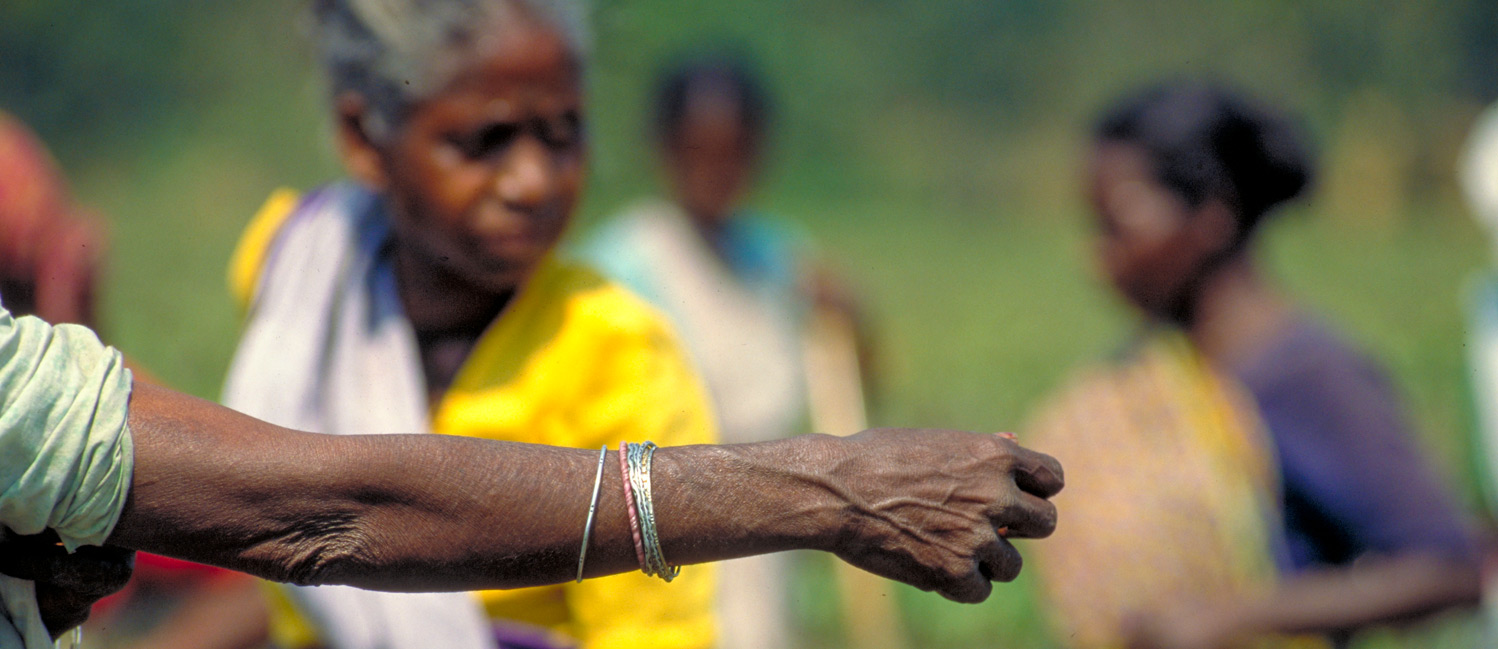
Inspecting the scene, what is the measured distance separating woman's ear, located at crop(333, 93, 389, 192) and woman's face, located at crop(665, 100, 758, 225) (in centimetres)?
274

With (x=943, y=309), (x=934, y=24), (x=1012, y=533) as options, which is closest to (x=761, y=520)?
(x=1012, y=533)

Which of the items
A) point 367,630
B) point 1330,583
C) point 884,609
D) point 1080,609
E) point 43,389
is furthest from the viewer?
point 884,609

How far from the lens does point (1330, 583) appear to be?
2.82 meters

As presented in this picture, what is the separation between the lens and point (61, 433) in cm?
127

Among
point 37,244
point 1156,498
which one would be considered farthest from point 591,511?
point 1156,498

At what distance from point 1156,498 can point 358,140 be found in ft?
5.93

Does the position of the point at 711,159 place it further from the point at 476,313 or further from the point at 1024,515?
the point at 1024,515

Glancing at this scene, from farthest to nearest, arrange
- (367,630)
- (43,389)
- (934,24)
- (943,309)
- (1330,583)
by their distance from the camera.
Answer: (934,24), (943,309), (1330,583), (367,630), (43,389)

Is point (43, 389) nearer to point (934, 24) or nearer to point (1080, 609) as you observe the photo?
point (1080, 609)

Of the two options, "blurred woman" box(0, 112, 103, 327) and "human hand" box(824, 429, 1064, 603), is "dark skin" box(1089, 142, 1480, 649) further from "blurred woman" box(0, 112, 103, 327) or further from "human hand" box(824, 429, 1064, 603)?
"blurred woman" box(0, 112, 103, 327)

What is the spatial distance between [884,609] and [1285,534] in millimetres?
2368

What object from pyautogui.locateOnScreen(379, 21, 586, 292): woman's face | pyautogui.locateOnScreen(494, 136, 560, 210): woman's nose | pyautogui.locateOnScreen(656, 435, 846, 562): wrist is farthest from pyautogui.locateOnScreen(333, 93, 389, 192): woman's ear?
pyautogui.locateOnScreen(656, 435, 846, 562): wrist

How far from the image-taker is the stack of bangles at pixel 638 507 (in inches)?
56.1

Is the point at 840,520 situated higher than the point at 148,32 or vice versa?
the point at 148,32
